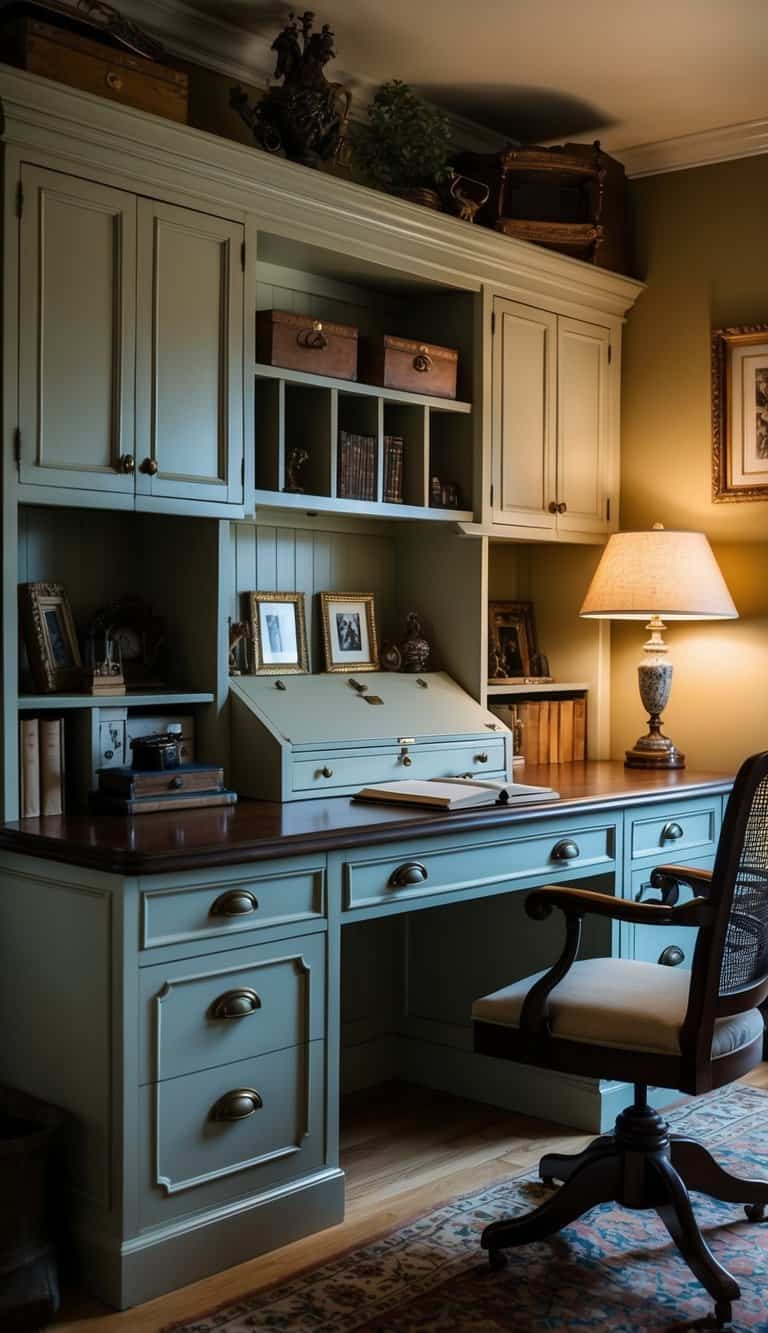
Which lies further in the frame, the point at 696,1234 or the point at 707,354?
the point at 707,354

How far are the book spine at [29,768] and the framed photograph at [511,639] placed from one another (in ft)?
5.77

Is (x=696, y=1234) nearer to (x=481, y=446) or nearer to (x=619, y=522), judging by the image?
(x=481, y=446)

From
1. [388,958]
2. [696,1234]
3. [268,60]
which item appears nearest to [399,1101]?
[388,958]

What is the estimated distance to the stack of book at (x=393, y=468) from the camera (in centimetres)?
364

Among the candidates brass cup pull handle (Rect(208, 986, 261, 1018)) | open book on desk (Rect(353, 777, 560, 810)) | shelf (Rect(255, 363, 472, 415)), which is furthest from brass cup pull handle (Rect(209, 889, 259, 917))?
shelf (Rect(255, 363, 472, 415))

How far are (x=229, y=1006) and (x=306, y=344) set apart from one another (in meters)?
1.64

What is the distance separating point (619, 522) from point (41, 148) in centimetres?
232

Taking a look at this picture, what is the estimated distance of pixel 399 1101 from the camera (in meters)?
3.68

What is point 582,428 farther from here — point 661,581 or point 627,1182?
point 627,1182

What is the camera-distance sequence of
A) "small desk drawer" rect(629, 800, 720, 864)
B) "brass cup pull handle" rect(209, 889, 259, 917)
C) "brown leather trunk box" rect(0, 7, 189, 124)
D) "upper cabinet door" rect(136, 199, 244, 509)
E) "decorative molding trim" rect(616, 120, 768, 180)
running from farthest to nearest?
1. "decorative molding trim" rect(616, 120, 768, 180)
2. "small desk drawer" rect(629, 800, 720, 864)
3. "upper cabinet door" rect(136, 199, 244, 509)
4. "brown leather trunk box" rect(0, 7, 189, 124)
5. "brass cup pull handle" rect(209, 889, 259, 917)

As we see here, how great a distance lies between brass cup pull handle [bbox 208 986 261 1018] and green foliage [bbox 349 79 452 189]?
217 centimetres

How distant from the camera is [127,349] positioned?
9.41ft

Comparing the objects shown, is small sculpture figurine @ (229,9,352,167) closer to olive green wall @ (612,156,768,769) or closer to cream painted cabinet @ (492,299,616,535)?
cream painted cabinet @ (492,299,616,535)

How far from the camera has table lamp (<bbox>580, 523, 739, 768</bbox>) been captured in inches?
A: 153
